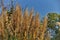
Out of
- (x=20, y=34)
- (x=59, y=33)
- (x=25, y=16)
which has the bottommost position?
(x=59, y=33)

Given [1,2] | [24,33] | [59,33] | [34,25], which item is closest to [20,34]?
[24,33]

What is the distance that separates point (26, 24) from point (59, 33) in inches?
83.3

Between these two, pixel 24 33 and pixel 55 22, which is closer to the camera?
pixel 24 33

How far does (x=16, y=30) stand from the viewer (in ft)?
9.82

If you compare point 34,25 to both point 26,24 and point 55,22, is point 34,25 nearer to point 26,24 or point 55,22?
point 26,24

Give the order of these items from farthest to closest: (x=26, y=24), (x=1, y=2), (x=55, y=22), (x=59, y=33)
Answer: (x=55, y=22) < (x=59, y=33) < (x=1, y=2) < (x=26, y=24)

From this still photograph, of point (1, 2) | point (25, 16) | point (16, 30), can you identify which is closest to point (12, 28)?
point (16, 30)

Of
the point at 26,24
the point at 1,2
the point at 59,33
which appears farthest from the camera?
the point at 59,33

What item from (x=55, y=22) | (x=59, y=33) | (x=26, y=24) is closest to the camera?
(x=26, y=24)

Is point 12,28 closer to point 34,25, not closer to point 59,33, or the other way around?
point 34,25

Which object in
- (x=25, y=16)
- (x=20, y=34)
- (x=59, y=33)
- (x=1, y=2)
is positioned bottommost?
(x=59, y=33)

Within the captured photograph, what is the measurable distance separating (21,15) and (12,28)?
243mm

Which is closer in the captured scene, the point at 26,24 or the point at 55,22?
the point at 26,24

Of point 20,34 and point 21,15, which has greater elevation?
point 21,15
